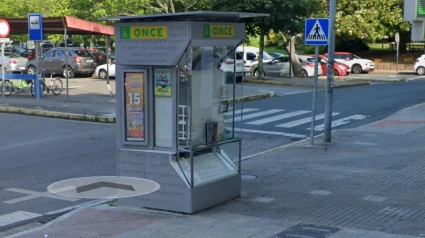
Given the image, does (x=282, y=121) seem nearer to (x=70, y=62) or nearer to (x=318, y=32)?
(x=318, y=32)

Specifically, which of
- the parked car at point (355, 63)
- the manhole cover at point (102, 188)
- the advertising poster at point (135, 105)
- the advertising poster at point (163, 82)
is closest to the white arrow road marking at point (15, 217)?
the advertising poster at point (135, 105)

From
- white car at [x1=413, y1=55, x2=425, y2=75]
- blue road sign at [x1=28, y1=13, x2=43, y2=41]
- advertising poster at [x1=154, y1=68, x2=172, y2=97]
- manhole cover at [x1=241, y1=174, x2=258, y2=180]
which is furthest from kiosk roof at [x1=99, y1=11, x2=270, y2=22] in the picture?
white car at [x1=413, y1=55, x2=425, y2=75]

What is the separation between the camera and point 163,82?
9.27 metres

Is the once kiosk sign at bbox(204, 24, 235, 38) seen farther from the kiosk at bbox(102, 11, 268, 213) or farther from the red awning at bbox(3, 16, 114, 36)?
the red awning at bbox(3, 16, 114, 36)

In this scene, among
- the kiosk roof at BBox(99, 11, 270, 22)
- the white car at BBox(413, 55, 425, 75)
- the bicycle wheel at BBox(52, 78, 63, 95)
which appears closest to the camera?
the kiosk roof at BBox(99, 11, 270, 22)

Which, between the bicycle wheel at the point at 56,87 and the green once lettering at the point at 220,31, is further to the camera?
the bicycle wheel at the point at 56,87

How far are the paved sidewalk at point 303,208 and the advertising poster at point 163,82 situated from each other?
1698 mm

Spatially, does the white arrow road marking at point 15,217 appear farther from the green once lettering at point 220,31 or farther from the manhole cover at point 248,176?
the manhole cover at point 248,176

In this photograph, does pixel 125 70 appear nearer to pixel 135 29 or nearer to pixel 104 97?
pixel 135 29

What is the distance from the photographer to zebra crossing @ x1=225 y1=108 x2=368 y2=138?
58.0 feet

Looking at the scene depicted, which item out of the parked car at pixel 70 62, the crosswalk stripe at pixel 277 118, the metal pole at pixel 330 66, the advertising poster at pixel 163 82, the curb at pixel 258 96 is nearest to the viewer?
the advertising poster at pixel 163 82

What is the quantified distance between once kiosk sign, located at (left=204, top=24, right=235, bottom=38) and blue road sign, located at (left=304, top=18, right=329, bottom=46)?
5.22 metres

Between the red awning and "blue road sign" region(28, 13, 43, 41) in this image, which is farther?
the red awning

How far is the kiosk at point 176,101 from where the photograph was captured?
9078 millimetres
